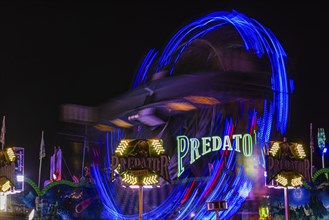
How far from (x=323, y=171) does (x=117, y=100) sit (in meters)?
22.7

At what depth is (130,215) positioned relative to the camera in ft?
135

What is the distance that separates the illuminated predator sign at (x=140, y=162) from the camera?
778 inches

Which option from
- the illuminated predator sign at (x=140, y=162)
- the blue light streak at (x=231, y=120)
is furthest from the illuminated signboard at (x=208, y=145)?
the illuminated predator sign at (x=140, y=162)

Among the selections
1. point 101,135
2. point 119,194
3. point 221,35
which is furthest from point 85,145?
point 221,35

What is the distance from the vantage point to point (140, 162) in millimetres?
19859

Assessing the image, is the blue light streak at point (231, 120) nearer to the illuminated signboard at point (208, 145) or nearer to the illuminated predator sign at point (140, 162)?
the illuminated signboard at point (208, 145)

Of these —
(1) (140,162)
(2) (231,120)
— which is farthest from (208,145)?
(1) (140,162)

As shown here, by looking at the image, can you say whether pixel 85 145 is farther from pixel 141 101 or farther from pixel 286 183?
pixel 286 183

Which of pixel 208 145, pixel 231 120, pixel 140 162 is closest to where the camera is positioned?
pixel 140 162

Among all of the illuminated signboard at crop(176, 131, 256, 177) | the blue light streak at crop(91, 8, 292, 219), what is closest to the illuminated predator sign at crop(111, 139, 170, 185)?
the blue light streak at crop(91, 8, 292, 219)

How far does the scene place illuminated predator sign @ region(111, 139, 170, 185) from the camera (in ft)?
64.8

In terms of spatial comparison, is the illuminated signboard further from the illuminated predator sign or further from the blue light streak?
the illuminated predator sign

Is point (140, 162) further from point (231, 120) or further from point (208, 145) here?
point (208, 145)

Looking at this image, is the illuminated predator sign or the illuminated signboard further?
the illuminated signboard
